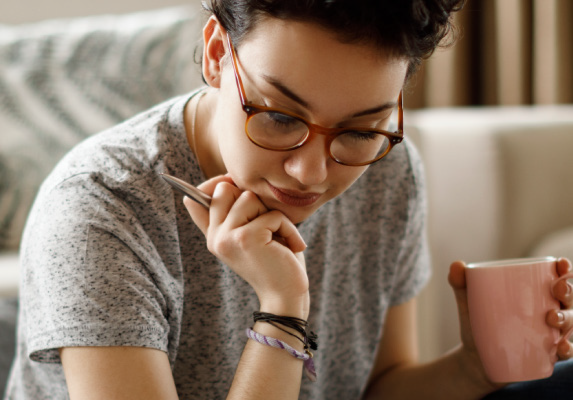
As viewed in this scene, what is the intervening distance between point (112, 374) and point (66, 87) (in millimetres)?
1137

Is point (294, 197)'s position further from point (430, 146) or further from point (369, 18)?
point (430, 146)

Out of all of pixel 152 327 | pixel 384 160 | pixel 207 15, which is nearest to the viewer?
pixel 152 327

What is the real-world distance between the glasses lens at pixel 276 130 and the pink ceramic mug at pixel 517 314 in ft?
1.13

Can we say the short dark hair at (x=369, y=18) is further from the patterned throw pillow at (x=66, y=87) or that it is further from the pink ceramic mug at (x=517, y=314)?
the patterned throw pillow at (x=66, y=87)

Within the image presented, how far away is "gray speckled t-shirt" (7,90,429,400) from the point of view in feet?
A: 2.83

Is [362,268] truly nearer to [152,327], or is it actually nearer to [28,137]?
[152,327]

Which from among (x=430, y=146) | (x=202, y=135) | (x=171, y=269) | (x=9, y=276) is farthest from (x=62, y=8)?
(x=171, y=269)

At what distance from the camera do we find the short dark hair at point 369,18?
77 centimetres

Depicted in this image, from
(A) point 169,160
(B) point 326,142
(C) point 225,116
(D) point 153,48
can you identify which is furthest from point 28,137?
(B) point 326,142

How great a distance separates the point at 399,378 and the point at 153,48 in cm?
116

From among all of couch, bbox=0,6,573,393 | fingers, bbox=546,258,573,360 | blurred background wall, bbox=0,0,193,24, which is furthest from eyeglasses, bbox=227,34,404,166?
blurred background wall, bbox=0,0,193,24

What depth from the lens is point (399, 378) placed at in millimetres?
1235

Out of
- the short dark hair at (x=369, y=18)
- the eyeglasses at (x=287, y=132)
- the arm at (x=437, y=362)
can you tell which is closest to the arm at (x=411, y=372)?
the arm at (x=437, y=362)

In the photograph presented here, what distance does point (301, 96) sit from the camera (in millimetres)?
799
